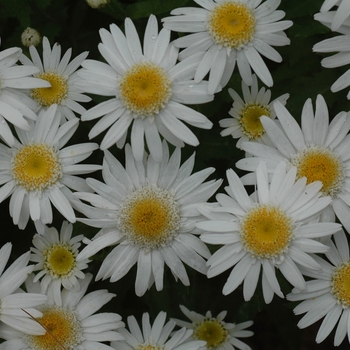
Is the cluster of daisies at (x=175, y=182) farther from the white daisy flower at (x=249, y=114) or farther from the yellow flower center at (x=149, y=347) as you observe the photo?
the white daisy flower at (x=249, y=114)

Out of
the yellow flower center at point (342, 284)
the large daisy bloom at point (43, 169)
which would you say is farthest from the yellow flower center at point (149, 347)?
the yellow flower center at point (342, 284)

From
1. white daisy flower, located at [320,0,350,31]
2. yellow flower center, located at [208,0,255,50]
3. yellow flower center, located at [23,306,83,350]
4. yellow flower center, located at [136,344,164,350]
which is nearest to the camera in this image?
white daisy flower, located at [320,0,350,31]

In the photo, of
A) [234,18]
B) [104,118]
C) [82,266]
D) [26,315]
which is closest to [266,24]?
[234,18]

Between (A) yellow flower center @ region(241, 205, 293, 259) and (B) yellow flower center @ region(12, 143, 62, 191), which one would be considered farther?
(B) yellow flower center @ region(12, 143, 62, 191)

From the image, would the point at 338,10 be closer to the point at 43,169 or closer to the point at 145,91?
the point at 145,91

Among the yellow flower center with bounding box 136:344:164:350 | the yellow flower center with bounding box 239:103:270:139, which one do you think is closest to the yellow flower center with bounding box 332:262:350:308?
the yellow flower center with bounding box 239:103:270:139

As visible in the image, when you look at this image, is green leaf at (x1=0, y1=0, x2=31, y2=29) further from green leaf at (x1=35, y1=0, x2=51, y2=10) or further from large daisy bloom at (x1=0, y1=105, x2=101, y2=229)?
large daisy bloom at (x1=0, y1=105, x2=101, y2=229)
